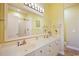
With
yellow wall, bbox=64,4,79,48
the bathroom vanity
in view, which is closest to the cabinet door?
the bathroom vanity

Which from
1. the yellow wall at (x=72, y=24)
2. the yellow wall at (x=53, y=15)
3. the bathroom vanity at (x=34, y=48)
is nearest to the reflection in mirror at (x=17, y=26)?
the bathroom vanity at (x=34, y=48)

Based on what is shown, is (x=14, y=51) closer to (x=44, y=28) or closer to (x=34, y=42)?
(x=34, y=42)

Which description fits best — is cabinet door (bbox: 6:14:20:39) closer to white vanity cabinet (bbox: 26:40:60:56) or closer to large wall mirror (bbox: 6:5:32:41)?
large wall mirror (bbox: 6:5:32:41)

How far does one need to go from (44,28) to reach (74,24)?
15.6 inches

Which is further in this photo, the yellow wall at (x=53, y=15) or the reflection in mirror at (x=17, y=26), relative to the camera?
the yellow wall at (x=53, y=15)

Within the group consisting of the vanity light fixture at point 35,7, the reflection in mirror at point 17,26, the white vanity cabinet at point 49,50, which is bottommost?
the white vanity cabinet at point 49,50

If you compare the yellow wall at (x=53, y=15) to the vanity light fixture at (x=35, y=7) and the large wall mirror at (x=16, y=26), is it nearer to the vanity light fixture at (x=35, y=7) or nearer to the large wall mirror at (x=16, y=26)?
the vanity light fixture at (x=35, y=7)

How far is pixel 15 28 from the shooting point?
1.23 metres

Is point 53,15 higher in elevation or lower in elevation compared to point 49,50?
higher

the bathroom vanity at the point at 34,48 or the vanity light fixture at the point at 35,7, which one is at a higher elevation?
the vanity light fixture at the point at 35,7

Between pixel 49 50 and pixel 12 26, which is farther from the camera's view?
pixel 49 50

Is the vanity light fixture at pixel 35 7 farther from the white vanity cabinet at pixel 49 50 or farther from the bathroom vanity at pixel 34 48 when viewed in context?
the white vanity cabinet at pixel 49 50

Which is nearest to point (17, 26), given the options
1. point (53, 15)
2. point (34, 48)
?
point (34, 48)

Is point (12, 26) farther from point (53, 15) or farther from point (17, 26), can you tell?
point (53, 15)
